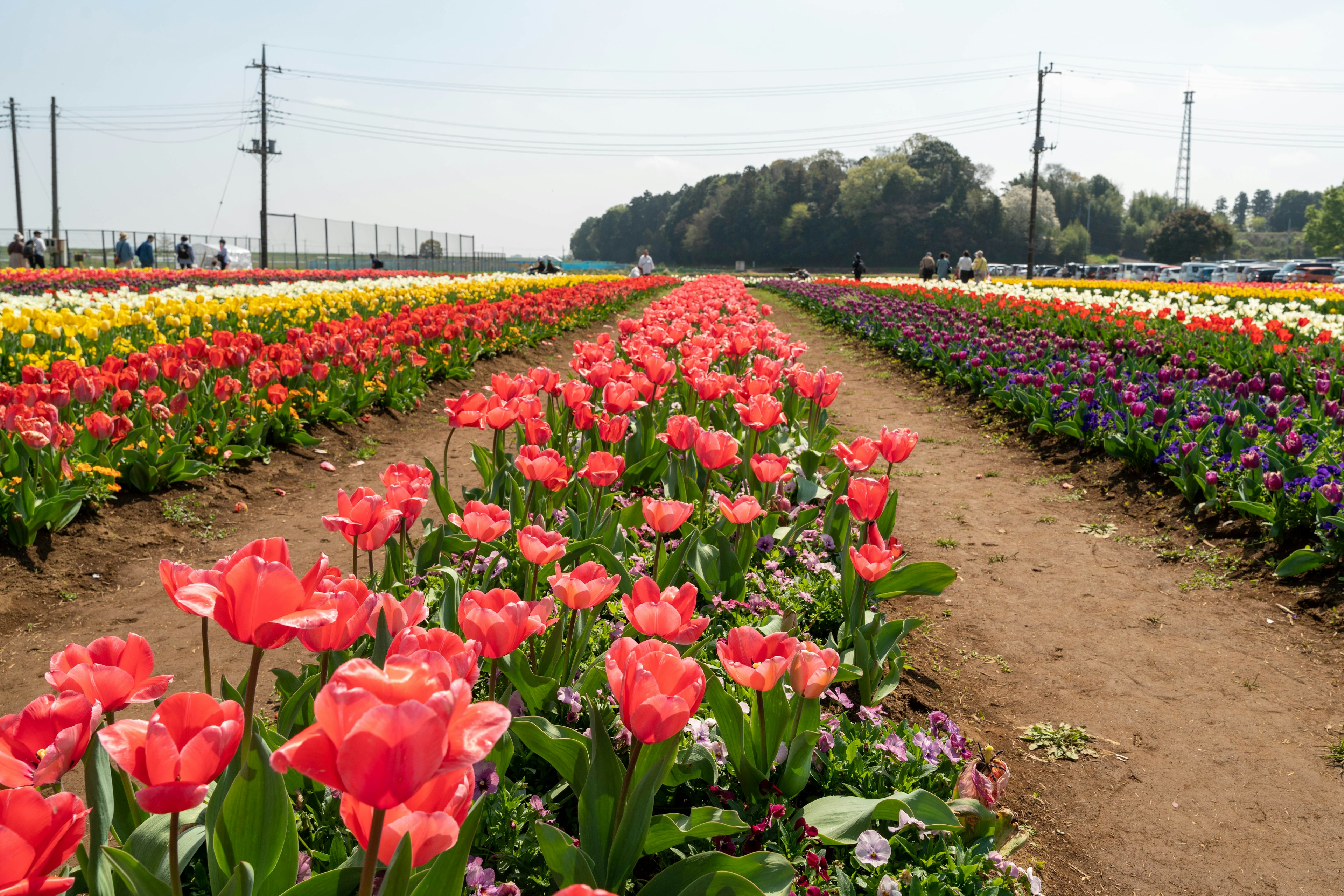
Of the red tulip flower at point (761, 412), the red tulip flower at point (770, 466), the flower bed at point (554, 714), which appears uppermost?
the red tulip flower at point (761, 412)

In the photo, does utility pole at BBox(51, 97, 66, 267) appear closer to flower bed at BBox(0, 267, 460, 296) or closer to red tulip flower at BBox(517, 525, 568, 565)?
flower bed at BBox(0, 267, 460, 296)

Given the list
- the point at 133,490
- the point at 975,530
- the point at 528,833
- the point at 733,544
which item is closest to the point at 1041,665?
the point at 733,544

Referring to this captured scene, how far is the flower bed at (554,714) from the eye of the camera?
960 millimetres

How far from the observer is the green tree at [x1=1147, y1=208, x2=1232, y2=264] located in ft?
259

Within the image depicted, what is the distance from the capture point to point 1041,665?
3.63 m

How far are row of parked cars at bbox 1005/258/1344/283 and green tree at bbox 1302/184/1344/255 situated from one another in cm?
1713

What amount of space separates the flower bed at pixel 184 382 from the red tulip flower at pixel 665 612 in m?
3.45

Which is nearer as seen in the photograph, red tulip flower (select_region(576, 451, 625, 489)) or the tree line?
red tulip flower (select_region(576, 451, 625, 489))

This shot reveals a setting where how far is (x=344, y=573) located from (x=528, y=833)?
2.18m

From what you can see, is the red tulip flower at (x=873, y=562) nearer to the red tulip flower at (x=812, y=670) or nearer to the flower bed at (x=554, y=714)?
the flower bed at (x=554, y=714)

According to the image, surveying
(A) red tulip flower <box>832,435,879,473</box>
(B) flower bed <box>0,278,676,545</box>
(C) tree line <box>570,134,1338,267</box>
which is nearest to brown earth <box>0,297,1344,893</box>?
(B) flower bed <box>0,278,676,545</box>

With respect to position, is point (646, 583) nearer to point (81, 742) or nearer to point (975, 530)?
point (81, 742)

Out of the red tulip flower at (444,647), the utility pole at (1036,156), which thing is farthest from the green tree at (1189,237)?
the red tulip flower at (444,647)

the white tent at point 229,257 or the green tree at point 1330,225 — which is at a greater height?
the green tree at point 1330,225
